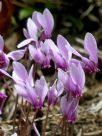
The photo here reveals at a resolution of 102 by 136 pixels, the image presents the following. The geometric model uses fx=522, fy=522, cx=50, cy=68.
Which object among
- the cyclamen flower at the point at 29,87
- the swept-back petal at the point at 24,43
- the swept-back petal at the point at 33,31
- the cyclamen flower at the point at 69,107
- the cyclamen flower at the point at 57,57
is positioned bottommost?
the cyclamen flower at the point at 69,107

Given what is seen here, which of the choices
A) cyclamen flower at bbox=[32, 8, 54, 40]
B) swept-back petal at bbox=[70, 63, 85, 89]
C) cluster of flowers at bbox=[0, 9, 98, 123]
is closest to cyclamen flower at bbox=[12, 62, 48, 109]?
cluster of flowers at bbox=[0, 9, 98, 123]

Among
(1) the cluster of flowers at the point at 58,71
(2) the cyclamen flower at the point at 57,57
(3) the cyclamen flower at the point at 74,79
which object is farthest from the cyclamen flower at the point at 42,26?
(3) the cyclamen flower at the point at 74,79

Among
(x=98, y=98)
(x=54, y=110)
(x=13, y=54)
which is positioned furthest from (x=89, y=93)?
(x=13, y=54)

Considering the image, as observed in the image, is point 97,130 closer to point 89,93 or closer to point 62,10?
point 89,93

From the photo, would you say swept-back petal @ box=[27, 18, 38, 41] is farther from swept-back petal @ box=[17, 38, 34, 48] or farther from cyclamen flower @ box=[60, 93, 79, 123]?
cyclamen flower @ box=[60, 93, 79, 123]

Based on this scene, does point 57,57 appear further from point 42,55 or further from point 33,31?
point 33,31

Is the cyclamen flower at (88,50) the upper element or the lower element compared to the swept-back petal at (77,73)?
upper

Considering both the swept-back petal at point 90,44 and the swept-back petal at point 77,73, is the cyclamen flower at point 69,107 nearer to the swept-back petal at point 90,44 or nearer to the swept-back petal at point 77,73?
the swept-back petal at point 77,73

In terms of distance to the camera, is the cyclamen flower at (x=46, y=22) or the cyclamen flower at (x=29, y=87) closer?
the cyclamen flower at (x=29, y=87)
